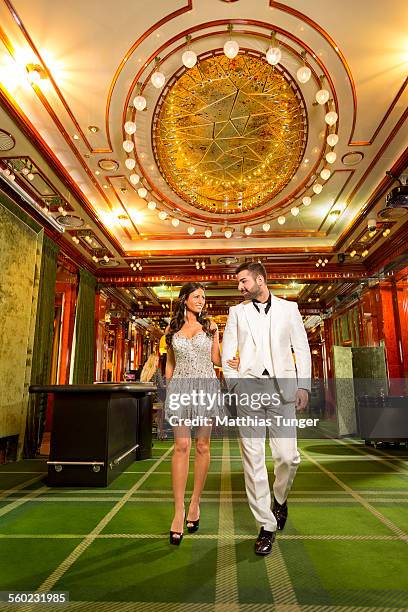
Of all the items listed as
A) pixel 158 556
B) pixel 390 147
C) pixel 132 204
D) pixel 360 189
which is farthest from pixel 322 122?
pixel 158 556

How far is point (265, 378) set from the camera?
2.39m

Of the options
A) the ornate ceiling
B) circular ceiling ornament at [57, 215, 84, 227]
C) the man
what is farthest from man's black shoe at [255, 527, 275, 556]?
circular ceiling ornament at [57, 215, 84, 227]

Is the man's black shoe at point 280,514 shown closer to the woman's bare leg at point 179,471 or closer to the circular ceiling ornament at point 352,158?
the woman's bare leg at point 179,471

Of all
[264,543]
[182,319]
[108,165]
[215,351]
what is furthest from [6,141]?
[264,543]

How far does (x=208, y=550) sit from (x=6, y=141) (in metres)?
5.11

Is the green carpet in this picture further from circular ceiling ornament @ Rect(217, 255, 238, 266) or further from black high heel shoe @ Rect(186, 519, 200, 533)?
circular ceiling ornament @ Rect(217, 255, 238, 266)

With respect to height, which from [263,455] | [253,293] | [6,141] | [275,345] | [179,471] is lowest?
[179,471]

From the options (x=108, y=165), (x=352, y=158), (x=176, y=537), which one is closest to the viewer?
(x=176, y=537)

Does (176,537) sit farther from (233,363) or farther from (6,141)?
(6,141)

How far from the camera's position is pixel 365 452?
20.3 feet

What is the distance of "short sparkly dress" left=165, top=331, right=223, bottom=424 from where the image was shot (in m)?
2.52

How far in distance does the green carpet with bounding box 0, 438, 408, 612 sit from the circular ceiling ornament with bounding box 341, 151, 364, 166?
14.6 ft

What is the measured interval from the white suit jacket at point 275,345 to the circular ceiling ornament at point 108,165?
4.42m

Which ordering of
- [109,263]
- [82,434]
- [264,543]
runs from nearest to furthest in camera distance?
[264,543] → [82,434] → [109,263]
